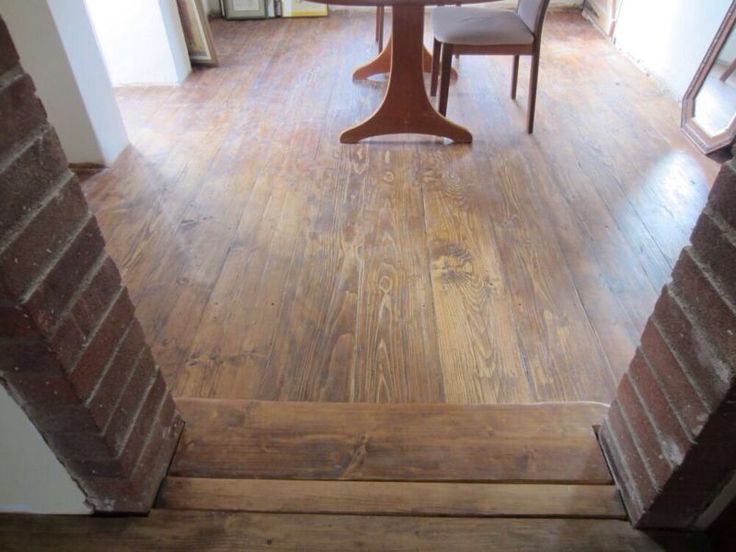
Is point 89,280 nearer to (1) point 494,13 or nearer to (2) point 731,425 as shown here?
(2) point 731,425

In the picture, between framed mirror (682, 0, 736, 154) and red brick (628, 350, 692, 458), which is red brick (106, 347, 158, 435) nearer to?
red brick (628, 350, 692, 458)

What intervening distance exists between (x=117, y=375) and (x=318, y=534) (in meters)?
0.50

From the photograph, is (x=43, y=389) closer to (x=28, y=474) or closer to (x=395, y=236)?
(x=28, y=474)

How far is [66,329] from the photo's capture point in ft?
2.51

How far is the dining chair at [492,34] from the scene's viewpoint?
2418 mm

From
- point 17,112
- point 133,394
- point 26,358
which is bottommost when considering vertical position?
point 133,394

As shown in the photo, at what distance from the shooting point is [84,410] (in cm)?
83

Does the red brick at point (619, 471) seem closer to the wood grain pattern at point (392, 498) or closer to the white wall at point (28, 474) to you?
the wood grain pattern at point (392, 498)

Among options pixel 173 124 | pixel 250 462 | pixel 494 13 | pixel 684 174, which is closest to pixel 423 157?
pixel 494 13

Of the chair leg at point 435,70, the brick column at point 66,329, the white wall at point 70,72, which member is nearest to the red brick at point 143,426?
the brick column at point 66,329

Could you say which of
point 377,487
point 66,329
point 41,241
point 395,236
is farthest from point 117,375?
point 395,236

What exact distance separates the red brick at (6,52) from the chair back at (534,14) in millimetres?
2314

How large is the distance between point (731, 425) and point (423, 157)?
193 centimetres

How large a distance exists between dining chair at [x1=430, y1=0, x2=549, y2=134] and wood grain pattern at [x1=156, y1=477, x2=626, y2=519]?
2036 mm
